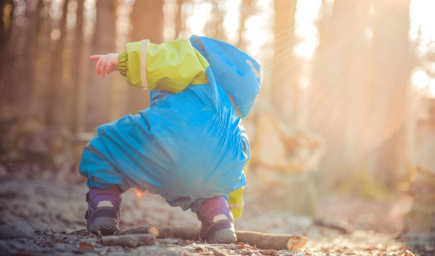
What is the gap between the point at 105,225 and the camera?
194 cm

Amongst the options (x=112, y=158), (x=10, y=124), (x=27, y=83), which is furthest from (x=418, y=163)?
(x=27, y=83)

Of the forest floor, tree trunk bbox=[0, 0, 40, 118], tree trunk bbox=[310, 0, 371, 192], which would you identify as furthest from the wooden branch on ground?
tree trunk bbox=[0, 0, 40, 118]

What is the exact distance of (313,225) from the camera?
4793 mm

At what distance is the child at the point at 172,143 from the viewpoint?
1914 mm

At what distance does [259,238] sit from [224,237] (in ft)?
0.83

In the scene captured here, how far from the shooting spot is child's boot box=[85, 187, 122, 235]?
76.7 inches

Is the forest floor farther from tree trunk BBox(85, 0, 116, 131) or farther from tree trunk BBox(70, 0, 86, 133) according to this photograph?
tree trunk BBox(70, 0, 86, 133)

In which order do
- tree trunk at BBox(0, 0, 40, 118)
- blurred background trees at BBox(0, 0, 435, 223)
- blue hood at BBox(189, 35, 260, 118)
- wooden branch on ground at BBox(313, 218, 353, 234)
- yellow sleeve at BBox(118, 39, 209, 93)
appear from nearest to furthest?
yellow sleeve at BBox(118, 39, 209, 93), blue hood at BBox(189, 35, 260, 118), wooden branch on ground at BBox(313, 218, 353, 234), blurred background trees at BBox(0, 0, 435, 223), tree trunk at BBox(0, 0, 40, 118)

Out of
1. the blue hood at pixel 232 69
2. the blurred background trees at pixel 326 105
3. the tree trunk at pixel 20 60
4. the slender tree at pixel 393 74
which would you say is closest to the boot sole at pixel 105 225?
the blue hood at pixel 232 69

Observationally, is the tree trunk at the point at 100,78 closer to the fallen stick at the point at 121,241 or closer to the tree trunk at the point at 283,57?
the tree trunk at the point at 283,57

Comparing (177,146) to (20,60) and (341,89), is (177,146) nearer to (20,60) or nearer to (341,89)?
(341,89)

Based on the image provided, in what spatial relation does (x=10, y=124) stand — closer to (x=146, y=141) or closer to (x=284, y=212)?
(x=284, y=212)

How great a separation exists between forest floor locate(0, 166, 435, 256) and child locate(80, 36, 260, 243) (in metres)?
0.27

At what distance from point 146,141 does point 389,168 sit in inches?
302
